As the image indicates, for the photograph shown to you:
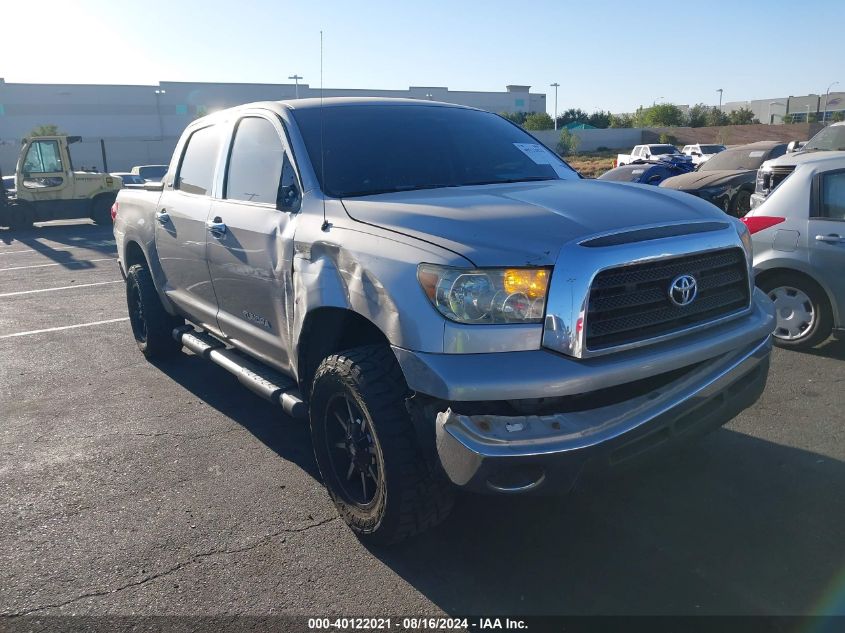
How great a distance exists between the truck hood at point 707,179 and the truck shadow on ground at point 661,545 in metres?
10.0

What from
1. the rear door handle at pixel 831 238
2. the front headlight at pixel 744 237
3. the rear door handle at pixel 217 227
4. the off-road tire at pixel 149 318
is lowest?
the off-road tire at pixel 149 318

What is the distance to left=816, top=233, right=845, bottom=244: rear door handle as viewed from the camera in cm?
580

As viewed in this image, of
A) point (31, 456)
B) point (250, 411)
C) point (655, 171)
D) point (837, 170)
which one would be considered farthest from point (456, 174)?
point (655, 171)

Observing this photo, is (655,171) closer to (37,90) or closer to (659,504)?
(659,504)

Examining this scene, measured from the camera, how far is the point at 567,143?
60.3 meters

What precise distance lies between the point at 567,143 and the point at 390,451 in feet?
197

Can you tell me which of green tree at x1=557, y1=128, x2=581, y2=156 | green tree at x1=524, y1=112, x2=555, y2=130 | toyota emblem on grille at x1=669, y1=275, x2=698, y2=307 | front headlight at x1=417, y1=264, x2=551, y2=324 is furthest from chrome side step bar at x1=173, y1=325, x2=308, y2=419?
green tree at x1=524, y1=112, x2=555, y2=130

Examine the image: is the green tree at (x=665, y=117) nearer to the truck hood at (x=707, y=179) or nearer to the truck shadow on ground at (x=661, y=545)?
the truck hood at (x=707, y=179)

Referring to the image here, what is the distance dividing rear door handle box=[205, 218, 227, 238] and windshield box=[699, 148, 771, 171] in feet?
43.0

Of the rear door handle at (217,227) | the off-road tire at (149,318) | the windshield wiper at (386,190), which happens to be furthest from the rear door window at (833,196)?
the off-road tire at (149,318)

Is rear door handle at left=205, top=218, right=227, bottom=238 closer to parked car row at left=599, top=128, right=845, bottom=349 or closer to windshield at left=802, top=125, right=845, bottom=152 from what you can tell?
parked car row at left=599, top=128, right=845, bottom=349

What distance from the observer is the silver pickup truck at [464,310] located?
281 cm

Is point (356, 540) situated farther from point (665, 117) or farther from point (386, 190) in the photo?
point (665, 117)

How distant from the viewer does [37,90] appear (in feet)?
183
